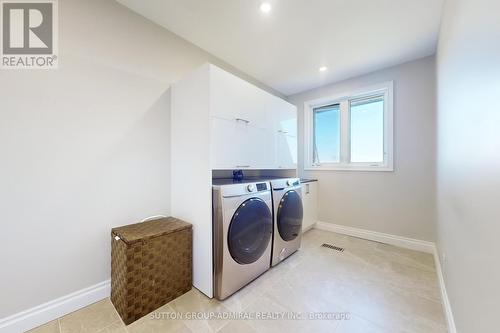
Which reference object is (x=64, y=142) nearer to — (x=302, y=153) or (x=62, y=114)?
(x=62, y=114)

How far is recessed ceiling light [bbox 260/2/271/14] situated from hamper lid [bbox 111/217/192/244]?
77.8 inches

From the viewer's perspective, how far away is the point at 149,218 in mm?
1842

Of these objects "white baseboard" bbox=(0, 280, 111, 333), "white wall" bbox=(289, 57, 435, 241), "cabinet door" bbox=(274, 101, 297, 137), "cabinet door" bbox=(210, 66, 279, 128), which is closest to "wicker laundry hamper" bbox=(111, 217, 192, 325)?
"white baseboard" bbox=(0, 280, 111, 333)

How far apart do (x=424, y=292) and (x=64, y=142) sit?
10.1ft

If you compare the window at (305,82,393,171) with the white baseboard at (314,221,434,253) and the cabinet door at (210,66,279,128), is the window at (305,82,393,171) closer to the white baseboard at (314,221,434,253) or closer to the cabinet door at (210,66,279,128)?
the white baseboard at (314,221,434,253)

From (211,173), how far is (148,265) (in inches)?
31.7

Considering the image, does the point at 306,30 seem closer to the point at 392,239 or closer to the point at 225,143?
the point at 225,143

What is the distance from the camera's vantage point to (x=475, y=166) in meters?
0.89

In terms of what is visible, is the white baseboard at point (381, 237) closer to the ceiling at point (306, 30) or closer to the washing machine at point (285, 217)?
the washing machine at point (285, 217)

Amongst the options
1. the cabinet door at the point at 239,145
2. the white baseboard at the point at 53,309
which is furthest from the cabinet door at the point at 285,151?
the white baseboard at the point at 53,309

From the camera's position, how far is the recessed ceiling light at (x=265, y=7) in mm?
1658

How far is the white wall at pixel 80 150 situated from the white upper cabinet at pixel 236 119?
17.5 inches

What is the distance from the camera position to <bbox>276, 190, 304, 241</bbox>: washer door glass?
210cm

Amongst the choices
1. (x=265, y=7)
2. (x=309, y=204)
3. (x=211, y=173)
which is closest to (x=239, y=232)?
(x=211, y=173)
